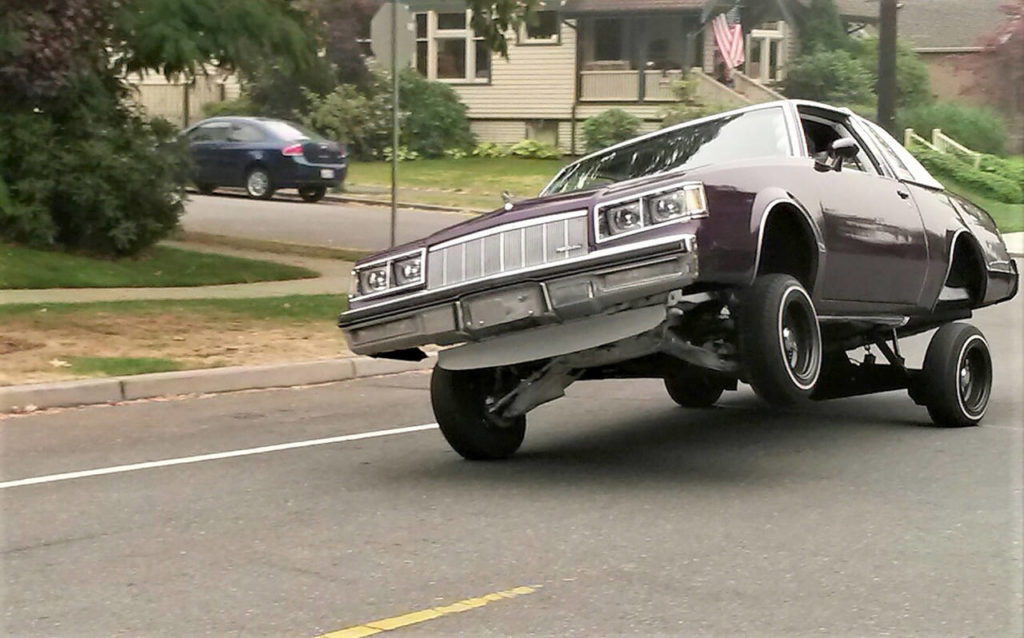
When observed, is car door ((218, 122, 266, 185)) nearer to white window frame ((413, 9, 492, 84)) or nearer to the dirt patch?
white window frame ((413, 9, 492, 84))

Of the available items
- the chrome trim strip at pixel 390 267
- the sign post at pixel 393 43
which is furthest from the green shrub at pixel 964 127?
the chrome trim strip at pixel 390 267

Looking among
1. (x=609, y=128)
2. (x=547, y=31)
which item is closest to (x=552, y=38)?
(x=547, y=31)

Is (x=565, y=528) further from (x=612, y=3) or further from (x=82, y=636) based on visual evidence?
(x=612, y=3)

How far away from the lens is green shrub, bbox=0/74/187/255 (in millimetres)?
16734

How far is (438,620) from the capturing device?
517 cm

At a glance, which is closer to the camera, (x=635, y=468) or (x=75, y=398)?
(x=635, y=468)

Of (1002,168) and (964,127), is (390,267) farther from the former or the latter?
(964,127)

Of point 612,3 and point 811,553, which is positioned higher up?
point 612,3

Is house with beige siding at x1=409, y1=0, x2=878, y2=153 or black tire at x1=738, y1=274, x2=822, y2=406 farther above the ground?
house with beige siding at x1=409, y1=0, x2=878, y2=153

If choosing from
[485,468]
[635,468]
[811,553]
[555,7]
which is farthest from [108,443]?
[555,7]

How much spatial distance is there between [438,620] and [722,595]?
3.58 feet

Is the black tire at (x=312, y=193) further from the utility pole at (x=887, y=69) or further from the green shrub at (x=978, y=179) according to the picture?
the green shrub at (x=978, y=179)

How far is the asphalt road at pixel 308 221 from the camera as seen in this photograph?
2275 cm

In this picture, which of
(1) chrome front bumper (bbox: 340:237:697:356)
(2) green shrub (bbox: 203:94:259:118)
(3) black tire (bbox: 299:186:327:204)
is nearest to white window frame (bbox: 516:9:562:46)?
(2) green shrub (bbox: 203:94:259:118)
